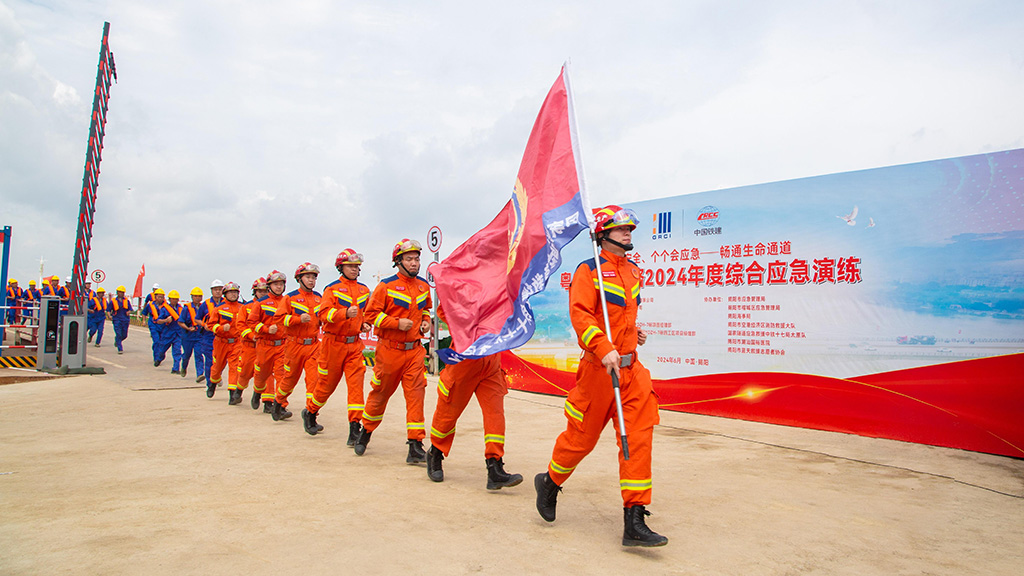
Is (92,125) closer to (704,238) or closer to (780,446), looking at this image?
(704,238)

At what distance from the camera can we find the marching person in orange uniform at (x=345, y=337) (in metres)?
7.24

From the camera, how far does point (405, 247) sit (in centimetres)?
661

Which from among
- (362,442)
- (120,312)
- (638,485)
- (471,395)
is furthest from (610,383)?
(120,312)

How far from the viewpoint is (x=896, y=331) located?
7.87m

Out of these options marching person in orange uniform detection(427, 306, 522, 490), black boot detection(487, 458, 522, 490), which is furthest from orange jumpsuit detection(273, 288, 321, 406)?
black boot detection(487, 458, 522, 490)

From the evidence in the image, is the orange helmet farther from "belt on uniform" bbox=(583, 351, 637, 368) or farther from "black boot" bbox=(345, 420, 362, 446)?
"belt on uniform" bbox=(583, 351, 637, 368)

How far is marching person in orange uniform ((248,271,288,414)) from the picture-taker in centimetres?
987

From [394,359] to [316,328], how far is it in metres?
2.95

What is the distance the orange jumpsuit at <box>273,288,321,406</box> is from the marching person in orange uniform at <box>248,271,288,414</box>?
2.72 ft

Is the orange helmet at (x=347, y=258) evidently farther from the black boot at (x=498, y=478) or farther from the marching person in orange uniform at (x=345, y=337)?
the black boot at (x=498, y=478)

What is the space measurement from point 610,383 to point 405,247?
3.20 metres

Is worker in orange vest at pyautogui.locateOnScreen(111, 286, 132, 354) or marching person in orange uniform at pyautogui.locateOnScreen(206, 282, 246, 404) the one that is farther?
worker in orange vest at pyautogui.locateOnScreen(111, 286, 132, 354)

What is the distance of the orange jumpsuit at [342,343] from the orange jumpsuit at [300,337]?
1059mm

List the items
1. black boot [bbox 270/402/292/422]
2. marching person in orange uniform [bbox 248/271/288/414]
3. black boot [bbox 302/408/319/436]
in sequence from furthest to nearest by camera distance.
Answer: marching person in orange uniform [bbox 248/271/288/414]
black boot [bbox 270/402/292/422]
black boot [bbox 302/408/319/436]
